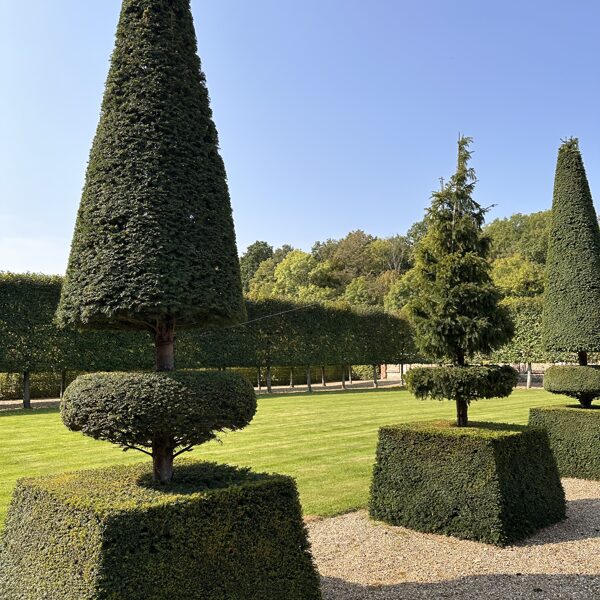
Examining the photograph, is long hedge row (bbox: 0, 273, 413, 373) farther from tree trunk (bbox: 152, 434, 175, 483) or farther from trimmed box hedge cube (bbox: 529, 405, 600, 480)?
tree trunk (bbox: 152, 434, 175, 483)

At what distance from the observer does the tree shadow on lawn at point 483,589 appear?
5.48 metres

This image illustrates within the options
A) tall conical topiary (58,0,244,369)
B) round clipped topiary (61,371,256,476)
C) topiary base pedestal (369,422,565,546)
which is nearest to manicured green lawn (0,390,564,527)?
topiary base pedestal (369,422,565,546)

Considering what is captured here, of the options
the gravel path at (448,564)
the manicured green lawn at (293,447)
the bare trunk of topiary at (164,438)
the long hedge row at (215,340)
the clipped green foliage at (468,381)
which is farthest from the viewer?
the long hedge row at (215,340)

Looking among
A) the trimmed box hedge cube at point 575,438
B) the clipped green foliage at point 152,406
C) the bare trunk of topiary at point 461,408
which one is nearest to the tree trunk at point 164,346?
the clipped green foliage at point 152,406

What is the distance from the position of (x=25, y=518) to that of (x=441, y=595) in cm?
383

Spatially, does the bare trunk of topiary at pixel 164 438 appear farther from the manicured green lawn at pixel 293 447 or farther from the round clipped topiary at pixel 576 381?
the round clipped topiary at pixel 576 381

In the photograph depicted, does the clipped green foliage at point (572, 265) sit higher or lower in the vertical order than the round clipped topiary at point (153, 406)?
higher

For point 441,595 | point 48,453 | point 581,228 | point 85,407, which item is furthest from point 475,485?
point 48,453

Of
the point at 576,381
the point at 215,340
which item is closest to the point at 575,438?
the point at 576,381

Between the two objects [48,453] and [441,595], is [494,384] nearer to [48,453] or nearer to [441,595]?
[441,595]

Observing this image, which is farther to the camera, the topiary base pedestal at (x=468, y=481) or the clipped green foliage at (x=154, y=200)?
the topiary base pedestal at (x=468, y=481)

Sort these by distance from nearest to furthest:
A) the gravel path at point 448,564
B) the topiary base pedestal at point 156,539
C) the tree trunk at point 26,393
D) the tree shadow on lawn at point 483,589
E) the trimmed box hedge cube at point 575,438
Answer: the topiary base pedestal at point 156,539
the tree shadow on lawn at point 483,589
the gravel path at point 448,564
the trimmed box hedge cube at point 575,438
the tree trunk at point 26,393

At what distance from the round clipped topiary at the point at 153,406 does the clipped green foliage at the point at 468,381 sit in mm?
4500

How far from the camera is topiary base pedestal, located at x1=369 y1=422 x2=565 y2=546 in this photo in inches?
287
